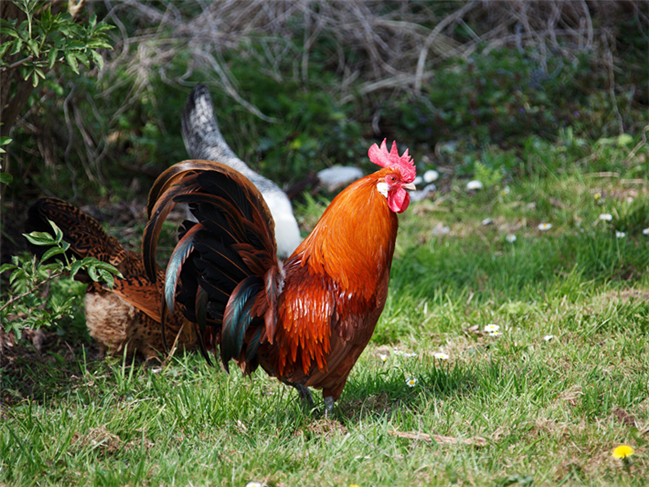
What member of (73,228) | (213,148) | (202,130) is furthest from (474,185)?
(73,228)

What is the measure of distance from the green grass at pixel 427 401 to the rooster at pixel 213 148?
109 cm

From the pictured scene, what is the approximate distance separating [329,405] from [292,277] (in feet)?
2.36

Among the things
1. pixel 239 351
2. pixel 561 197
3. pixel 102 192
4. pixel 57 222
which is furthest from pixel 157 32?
pixel 239 351

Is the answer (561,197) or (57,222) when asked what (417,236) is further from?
(57,222)

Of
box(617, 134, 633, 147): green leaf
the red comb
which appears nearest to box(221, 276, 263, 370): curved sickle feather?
the red comb

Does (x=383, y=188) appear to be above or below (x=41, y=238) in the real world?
above

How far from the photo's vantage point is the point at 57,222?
3662 millimetres

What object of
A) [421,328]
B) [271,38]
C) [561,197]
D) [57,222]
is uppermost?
[271,38]

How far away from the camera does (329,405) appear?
297cm

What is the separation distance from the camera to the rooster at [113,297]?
3605 mm

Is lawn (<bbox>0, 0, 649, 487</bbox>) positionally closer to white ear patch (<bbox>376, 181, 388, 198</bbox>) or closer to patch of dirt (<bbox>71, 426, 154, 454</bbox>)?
patch of dirt (<bbox>71, 426, 154, 454</bbox>)

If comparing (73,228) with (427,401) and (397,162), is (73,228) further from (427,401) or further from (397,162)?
(427,401)

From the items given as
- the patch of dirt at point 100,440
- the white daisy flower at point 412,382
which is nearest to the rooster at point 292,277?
the white daisy flower at point 412,382

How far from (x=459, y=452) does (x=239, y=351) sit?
44.5 inches
